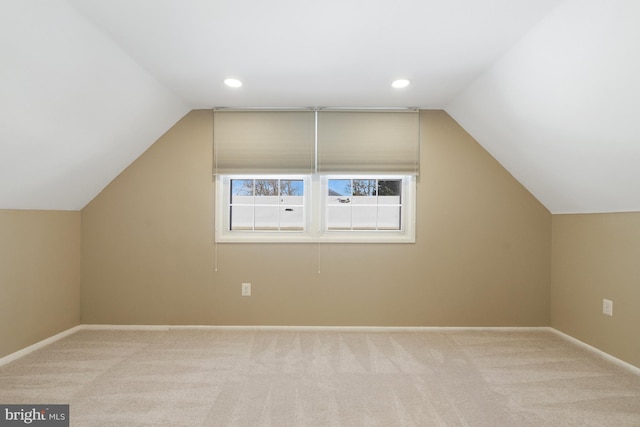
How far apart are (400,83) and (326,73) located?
2.15 feet

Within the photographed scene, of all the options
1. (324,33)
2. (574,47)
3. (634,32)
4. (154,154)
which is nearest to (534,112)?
(574,47)

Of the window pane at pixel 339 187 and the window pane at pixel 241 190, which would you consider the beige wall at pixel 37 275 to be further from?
the window pane at pixel 339 187

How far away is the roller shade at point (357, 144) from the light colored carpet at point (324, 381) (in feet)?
5.52

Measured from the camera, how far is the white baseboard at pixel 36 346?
2768mm

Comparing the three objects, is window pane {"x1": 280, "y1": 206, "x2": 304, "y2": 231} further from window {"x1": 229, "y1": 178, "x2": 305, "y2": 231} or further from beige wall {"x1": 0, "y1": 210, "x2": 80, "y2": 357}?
beige wall {"x1": 0, "y1": 210, "x2": 80, "y2": 357}

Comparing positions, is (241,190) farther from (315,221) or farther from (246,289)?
(246,289)

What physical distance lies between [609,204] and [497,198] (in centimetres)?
93

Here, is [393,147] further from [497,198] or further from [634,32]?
[634,32]

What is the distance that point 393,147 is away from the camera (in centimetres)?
361

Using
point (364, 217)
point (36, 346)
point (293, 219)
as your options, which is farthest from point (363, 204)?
point (36, 346)

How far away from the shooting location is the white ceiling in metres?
1.88

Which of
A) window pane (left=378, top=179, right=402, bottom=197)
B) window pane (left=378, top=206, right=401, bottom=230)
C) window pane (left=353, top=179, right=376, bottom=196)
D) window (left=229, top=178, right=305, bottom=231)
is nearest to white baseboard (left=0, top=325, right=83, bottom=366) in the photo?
window (left=229, top=178, right=305, bottom=231)

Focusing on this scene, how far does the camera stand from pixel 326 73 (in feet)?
9.04

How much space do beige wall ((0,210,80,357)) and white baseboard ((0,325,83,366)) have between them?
32 mm
